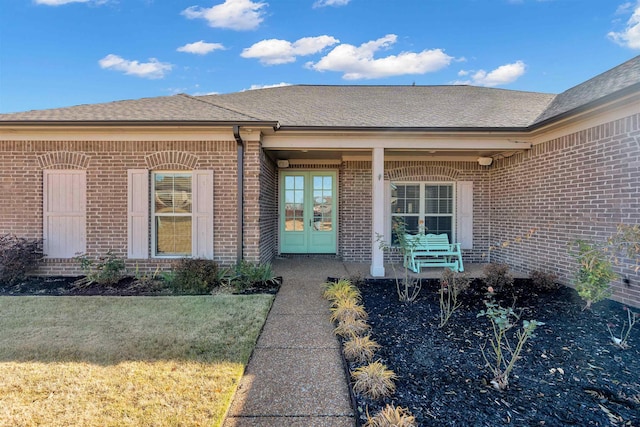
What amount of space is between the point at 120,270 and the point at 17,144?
3.22 metres

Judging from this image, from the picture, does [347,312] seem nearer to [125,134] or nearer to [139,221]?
[139,221]

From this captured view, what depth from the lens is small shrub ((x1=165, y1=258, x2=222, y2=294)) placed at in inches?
212

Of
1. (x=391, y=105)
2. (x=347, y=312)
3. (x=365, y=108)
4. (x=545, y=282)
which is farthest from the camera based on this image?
(x=391, y=105)

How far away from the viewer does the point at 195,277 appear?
5.45 metres

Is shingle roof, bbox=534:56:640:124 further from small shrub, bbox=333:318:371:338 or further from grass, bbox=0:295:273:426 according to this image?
grass, bbox=0:295:273:426

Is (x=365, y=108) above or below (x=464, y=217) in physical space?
above

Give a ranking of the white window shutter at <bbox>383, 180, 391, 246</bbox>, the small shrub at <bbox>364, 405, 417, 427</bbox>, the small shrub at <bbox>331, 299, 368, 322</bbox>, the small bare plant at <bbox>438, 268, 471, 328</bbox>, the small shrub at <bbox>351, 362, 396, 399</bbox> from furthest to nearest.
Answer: the white window shutter at <bbox>383, 180, 391, 246</bbox>, the small bare plant at <bbox>438, 268, 471, 328</bbox>, the small shrub at <bbox>331, 299, 368, 322</bbox>, the small shrub at <bbox>351, 362, 396, 399</bbox>, the small shrub at <bbox>364, 405, 417, 427</bbox>

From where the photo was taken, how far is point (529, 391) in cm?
246

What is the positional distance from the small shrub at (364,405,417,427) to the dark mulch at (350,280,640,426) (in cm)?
11

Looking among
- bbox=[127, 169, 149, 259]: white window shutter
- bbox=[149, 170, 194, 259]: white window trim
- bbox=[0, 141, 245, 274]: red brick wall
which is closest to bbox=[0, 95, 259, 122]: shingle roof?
bbox=[0, 141, 245, 274]: red brick wall

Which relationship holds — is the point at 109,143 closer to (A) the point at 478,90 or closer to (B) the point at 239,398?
(B) the point at 239,398

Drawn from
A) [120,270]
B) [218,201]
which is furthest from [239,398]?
[120,270]

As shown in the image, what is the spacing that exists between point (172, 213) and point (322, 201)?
3.91 m

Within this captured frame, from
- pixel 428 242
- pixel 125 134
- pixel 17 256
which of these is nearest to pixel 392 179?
pixel 428 242
